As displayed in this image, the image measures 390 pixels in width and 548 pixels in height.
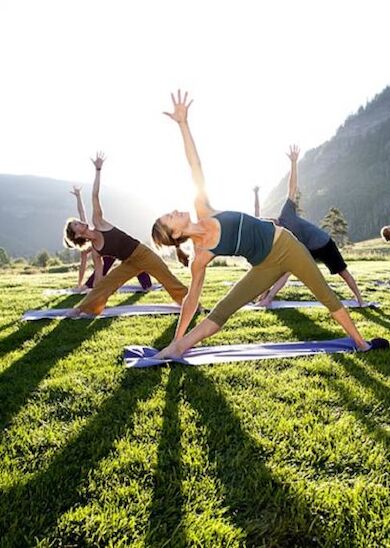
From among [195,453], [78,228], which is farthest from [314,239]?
[195,453]

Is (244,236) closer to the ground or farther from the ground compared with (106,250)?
farther from the ground

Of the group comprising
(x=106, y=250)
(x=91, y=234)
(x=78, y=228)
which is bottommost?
(x=106, y=250)

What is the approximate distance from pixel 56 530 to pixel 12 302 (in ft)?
28.1

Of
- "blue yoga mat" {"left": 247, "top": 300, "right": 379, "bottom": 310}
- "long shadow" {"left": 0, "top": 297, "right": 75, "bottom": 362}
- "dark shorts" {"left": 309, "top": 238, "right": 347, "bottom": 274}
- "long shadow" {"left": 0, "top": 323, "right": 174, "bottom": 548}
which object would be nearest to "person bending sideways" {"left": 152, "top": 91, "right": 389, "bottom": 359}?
"long shadow" {"left": 0, "top": 323, "right": 174, "bottom": 548}

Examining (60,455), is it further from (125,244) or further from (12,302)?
(12,302)

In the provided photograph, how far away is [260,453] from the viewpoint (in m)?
2.86

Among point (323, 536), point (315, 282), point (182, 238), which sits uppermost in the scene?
point (182, 238)

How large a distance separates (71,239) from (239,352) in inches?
151

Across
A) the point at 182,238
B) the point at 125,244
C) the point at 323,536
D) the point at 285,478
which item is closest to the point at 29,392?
the point at 182,238

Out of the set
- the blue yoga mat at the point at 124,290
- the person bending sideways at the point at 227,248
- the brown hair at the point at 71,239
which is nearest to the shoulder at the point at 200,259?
the person bending sideways at the point at 227,248

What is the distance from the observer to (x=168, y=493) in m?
2.47

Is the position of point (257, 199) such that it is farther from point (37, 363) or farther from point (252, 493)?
point (252, 493)

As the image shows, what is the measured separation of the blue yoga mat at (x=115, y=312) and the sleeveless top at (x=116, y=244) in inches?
45.0

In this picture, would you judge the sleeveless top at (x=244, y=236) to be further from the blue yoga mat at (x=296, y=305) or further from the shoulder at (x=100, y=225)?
the blue yoga mat at (x=296, y=305)
